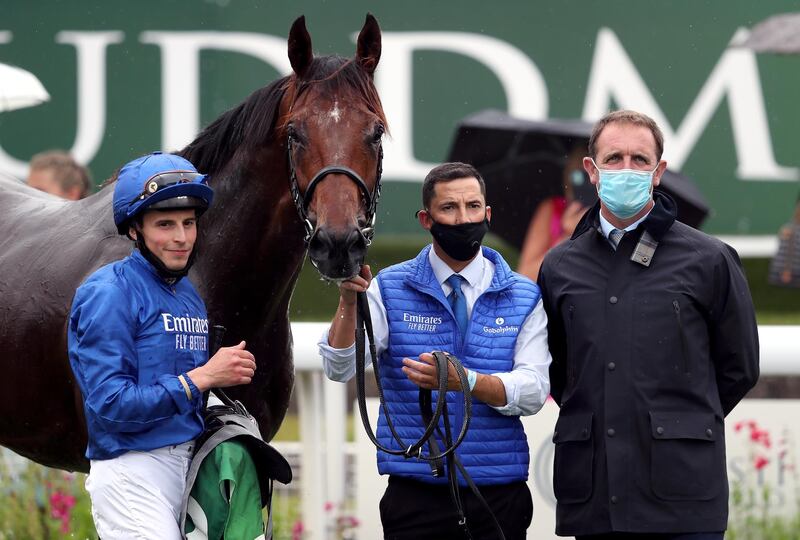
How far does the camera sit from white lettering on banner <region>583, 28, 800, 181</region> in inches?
368

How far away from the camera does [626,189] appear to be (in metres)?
3.28

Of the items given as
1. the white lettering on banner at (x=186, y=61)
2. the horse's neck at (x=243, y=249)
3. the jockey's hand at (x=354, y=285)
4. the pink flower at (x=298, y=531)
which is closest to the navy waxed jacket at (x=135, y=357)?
the jockey's hand at (x=354, y=285)

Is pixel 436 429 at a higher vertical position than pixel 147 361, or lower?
lower

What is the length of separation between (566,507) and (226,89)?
677cm

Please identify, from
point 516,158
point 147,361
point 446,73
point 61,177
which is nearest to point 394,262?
point 516,158

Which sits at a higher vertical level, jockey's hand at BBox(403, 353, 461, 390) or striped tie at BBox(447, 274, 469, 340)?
striped tie at BBox(447, 274, 469, 340)

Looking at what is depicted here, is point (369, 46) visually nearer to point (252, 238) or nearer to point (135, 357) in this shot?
point (252, 238)

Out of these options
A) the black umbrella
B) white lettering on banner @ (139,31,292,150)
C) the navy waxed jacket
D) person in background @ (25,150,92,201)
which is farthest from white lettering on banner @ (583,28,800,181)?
the navy waxed jacket

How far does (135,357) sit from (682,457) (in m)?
1.44

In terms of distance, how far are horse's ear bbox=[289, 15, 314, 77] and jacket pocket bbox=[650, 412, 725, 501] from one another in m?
1.38

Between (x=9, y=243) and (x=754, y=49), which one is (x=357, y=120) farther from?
(x=754, y=49)

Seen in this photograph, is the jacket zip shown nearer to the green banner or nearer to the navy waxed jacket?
the navy waxed jacket

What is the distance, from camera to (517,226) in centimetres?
906

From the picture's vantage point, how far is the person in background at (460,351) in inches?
131
